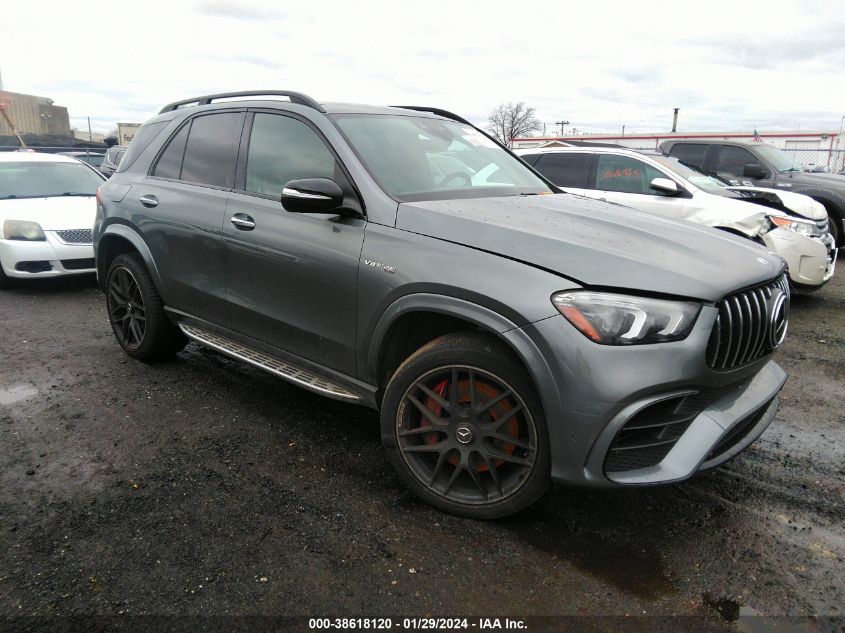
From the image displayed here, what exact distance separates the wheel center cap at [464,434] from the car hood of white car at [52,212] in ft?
19.8

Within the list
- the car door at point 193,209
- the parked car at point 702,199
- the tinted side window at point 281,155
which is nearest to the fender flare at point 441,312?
the tinted side window at point 281,155

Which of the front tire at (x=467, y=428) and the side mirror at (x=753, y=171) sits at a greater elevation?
the side mirror at (x=753, y=171)

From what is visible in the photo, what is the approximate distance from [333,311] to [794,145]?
2443 cm

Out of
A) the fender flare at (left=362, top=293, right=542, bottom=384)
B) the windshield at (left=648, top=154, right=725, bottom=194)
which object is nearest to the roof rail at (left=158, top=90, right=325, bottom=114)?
the fender flare at (left=362, top=293, right=542, bottom=384)

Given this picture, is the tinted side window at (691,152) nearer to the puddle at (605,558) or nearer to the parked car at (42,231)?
the parked car at (42,231)

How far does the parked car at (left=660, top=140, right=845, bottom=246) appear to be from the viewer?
9.38 metres

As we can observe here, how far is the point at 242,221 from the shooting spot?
139 inches

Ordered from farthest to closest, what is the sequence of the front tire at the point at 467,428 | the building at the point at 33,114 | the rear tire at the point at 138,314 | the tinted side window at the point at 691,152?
the building at the point at 33,114
the tinted side window at the point at 691,152
the rear tire at the point at 138,314
the front tire at the point at 467,428

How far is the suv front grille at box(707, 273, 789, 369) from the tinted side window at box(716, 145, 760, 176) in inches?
314

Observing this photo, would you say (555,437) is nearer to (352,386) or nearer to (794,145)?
(352,386)

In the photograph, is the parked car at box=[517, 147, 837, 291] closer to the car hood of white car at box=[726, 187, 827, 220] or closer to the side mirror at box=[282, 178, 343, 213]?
the car hood of white car at box=[726, 187, 827, 220]

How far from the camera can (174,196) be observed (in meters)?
4.09

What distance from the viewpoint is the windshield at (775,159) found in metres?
9.79

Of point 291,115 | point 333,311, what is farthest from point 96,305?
point 333,311
